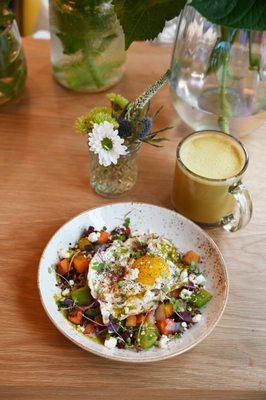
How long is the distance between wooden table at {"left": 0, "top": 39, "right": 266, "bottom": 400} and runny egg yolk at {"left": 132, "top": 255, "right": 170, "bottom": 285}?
0.13 meters

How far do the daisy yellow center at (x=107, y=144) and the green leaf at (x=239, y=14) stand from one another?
0.90ft

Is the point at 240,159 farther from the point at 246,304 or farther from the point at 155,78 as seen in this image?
the point at 155,78

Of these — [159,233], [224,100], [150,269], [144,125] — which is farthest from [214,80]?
[150,269]

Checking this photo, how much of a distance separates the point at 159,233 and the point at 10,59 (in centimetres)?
50

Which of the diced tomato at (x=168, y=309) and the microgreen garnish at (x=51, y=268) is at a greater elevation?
the microgreen garnish at (x=51, y=268)

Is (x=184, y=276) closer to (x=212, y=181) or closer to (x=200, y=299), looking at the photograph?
(x=200, y=299)

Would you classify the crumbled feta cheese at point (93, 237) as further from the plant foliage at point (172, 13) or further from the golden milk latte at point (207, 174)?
the plant foliage at point (172, 13)

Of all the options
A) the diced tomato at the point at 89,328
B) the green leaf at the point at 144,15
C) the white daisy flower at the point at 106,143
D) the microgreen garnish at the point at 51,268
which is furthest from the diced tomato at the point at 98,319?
the green leaf at the point at 144,15

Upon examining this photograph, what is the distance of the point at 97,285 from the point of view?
84 cm

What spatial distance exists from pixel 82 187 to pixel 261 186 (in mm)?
369

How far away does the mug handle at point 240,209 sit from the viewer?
3.06 feet

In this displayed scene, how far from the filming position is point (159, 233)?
960 millimetres

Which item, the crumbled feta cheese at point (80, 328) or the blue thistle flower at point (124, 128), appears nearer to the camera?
the crumbled feta cheese at point (80, 328)

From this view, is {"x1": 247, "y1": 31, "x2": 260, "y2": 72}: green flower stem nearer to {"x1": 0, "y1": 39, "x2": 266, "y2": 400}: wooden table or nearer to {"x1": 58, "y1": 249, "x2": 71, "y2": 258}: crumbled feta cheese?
{"x1": 0, "y1": 39, "x2": 266, "y2": 400}: wooden table
